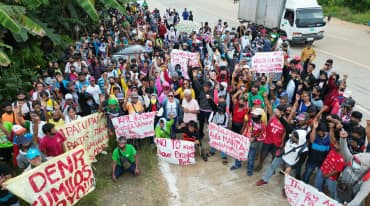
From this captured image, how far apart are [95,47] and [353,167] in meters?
10.9

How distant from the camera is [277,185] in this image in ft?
23.6

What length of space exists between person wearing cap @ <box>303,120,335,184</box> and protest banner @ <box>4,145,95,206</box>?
4.29 meters

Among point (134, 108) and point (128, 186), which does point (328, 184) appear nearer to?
point (128, 186)

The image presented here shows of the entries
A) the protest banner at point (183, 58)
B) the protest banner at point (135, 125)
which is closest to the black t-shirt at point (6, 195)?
the protest banner at point (135, 125)

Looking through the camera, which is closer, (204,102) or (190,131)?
(190,131)

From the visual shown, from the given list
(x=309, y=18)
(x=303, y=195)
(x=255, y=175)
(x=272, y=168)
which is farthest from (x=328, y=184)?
(x=309, y=18)

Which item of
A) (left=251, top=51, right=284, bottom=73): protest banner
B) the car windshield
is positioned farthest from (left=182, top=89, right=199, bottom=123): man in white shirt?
the car windshield

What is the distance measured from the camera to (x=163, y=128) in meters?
7.84

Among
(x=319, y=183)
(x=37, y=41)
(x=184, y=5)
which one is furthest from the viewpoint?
(x=184, y=5)

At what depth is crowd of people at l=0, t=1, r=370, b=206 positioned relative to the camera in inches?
238

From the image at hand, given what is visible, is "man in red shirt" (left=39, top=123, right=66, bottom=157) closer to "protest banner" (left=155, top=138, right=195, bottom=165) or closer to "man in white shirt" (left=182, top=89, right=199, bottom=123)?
"protest banner" (left=155, top=138, right=195, bottom=165)

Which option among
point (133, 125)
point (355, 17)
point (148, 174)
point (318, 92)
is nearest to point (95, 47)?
point (133, 125)

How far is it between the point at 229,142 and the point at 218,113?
2.47ft

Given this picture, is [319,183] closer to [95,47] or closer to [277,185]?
[277,185]
